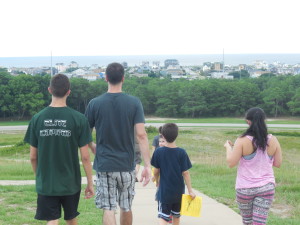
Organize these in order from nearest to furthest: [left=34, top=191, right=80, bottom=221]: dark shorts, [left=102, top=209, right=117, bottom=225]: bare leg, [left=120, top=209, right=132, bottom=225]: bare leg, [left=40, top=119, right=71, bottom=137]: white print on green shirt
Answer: [left=40, top=119, right=71, bottom=137]: white print on green shirt, [left=34, top=191, right=80, bottom=221]: dark shorts, [left=102, top=209, right=117, bottom=225]: bare leg, [left=120, top=209, right=132, bottom=225]: bare leg

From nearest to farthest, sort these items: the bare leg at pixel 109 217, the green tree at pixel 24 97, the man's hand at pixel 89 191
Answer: the man's hand at pixel 89 191
the bare leg at pixel 109 217
the green tree at pixel 24 97

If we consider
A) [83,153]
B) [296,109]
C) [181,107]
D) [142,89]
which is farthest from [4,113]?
[83,153]

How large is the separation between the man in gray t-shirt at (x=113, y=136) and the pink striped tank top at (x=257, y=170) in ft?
3.23

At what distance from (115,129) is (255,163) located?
143cm

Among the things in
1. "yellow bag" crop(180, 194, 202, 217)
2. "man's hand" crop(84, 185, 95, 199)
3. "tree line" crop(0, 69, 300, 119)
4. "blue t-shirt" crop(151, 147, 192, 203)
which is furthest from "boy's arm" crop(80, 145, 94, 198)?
"tree line" crop(0, 69, 300, 119)

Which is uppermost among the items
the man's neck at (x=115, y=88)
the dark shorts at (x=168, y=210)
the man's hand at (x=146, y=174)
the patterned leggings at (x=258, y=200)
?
the man's neck at (x=115, y=88)

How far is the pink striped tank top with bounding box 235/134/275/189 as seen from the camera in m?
5.27

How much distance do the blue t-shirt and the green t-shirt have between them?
129cm

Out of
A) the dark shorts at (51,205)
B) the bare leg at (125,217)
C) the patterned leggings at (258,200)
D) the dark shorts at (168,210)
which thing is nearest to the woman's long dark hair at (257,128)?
the patterned leggings at (258,200)

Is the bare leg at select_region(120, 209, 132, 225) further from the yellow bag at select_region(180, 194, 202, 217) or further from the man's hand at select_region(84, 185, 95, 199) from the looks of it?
the yellow bag at select_region(180, 194, 202, 217)

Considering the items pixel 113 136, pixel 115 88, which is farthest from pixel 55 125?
pixel 115 88

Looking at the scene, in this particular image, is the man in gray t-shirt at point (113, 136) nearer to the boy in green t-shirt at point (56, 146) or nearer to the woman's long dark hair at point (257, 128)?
the boy in green t-shirt at point (56, 146)

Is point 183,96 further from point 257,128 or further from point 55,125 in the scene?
point 55,125

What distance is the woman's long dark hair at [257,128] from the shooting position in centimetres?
523
